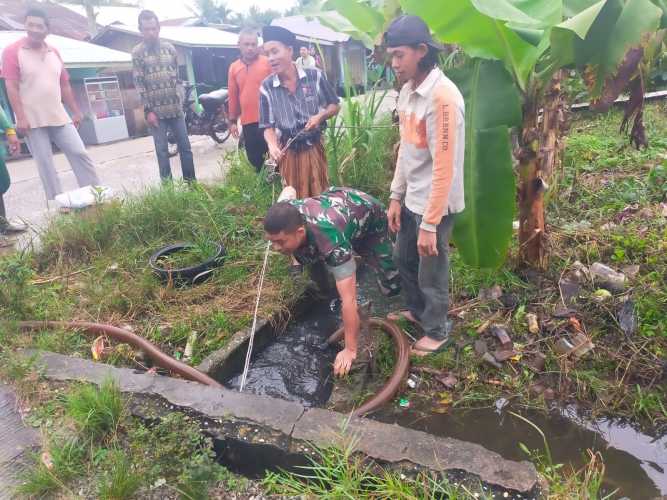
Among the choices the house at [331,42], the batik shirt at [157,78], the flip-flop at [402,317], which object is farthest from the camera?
the house at [331,42]

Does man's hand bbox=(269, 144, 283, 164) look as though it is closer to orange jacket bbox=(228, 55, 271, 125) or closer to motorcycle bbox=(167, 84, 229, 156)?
orange jacket bbox=(228, 55, 271, 125)

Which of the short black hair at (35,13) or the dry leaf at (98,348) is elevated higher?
the short black hair at (35,13)

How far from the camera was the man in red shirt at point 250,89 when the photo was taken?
Result: 5113mm

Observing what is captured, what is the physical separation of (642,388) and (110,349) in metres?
3.21

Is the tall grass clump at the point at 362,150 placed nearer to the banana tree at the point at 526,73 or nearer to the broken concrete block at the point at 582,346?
the banana tree at the point at 526,73

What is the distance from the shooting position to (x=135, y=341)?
10.3 ft

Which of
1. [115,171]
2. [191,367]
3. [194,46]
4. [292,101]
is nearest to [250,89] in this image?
[292,101]

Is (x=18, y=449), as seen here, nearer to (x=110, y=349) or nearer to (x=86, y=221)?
(x=110, y=349)

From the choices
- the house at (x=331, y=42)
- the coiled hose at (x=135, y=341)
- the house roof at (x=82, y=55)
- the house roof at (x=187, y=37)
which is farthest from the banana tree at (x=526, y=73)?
the house roof at (x=187, y=37)

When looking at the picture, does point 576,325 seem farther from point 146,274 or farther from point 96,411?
point 146,274

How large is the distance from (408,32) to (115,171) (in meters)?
7.57

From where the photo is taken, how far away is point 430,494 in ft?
5.90

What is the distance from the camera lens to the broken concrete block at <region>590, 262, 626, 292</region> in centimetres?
310

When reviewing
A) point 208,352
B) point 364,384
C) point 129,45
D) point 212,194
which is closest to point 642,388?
point 364,384
